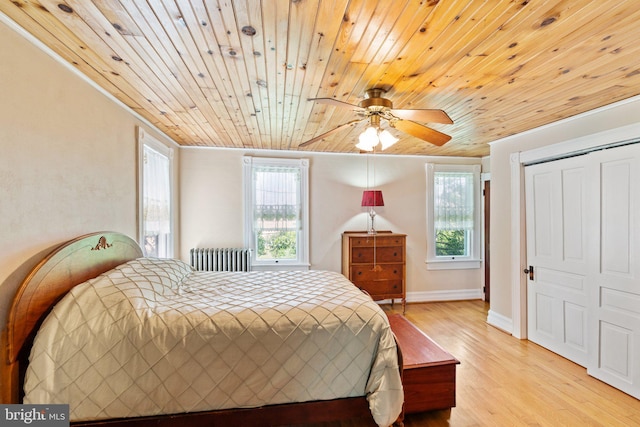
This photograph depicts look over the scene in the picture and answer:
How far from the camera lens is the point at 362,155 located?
15.4 feet

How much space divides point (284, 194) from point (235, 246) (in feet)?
3.52

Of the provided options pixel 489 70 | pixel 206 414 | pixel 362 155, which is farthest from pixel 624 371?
pixel 362 155

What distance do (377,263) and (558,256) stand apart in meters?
2.04

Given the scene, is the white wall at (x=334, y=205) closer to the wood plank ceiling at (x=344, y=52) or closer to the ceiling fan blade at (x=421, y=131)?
the wood plank ceiling at (x=344, y=52)

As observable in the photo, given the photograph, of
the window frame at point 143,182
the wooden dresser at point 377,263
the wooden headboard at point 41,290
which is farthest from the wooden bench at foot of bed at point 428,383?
the window frame at point 143,182

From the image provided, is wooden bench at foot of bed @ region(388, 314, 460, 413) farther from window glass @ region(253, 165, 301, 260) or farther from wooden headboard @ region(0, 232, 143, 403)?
window glass @ region(253, 165, 301, 260)

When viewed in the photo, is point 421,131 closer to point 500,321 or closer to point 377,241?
point 377,241

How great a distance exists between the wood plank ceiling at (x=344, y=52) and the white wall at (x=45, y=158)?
160 millimetres

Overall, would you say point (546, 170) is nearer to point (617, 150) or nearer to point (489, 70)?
point (617, 150)

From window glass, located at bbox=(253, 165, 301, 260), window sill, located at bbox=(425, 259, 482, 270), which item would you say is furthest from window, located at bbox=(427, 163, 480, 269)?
window glass, located at bbox=(253, 165, 301, 260)

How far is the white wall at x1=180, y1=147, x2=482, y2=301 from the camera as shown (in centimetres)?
421

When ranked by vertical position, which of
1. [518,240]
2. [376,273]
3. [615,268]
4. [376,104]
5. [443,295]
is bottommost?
[443,295]

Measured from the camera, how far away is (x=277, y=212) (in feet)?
14.5

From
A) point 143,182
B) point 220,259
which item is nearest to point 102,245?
point 143,182
